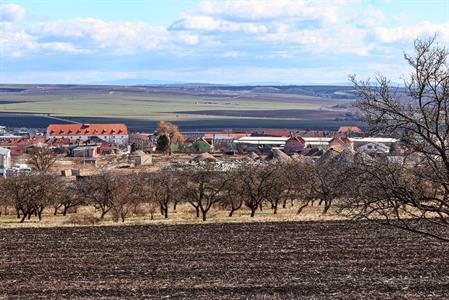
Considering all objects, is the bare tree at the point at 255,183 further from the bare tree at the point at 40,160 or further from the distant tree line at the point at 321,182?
the bare tree at the point at 40,160

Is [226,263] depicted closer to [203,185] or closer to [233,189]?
[203,185]

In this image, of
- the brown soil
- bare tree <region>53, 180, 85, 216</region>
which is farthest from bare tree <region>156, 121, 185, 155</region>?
the brown soil

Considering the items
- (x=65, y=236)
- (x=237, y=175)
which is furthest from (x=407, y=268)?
(x=237, y=175)

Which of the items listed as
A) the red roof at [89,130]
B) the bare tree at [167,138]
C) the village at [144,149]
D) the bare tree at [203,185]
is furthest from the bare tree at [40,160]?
the red roof at [89,130]

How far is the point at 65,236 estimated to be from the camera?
29.9 metres

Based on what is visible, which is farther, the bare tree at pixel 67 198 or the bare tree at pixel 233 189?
the bare tree at pixel 67 198

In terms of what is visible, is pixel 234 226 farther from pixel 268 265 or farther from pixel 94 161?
pixel 94 161

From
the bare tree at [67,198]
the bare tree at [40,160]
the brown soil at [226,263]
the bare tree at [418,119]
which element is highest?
the bare tree at [418,119]

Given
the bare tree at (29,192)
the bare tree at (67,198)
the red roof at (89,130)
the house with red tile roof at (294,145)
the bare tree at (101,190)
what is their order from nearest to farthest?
the bare tree at (29,192) < the bare tree at (101,190) < the bare tree at (67,198) < the house with red tile roof at (294,145) < the red roof at (89,130)

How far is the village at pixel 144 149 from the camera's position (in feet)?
277

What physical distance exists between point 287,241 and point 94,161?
70292mm

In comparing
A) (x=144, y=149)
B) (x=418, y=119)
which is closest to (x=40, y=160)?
(x=144, y=149)

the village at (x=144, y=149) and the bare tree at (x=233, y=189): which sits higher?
the bare tree at (x=233, y=189)

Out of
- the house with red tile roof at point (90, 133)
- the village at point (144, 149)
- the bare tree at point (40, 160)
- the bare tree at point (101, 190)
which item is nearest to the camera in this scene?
the bare tree at point (101, 190)
